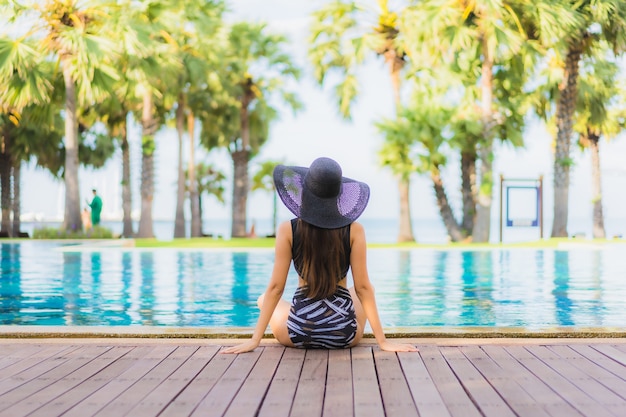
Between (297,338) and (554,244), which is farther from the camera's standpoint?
(554,244)

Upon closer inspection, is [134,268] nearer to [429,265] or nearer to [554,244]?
[429,265]

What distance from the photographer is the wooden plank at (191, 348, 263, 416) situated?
389 cm

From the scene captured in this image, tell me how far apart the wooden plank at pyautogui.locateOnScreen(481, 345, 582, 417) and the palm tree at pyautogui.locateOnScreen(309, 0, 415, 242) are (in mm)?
25164

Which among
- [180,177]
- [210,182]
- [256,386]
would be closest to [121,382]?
[256,386]

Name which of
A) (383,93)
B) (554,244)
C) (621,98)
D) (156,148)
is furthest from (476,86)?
(156,148)

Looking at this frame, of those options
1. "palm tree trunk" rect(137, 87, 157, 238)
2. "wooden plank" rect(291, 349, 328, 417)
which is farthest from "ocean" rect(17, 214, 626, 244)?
"wooden plank" rect(291, 349, 328, 417)

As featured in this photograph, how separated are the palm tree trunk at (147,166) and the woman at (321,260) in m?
27.6

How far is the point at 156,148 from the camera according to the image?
109ft

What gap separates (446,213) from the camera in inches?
1238

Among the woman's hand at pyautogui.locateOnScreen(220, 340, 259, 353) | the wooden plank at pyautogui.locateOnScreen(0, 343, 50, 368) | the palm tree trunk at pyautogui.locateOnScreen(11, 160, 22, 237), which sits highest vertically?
the palm tree trunk at pyautogui.locateOnScreen(11, 160, 22, 237)

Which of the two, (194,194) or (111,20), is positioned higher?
(111,20)

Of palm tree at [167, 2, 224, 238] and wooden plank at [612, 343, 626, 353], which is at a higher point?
palm tree at [167, 2, 224, 238]

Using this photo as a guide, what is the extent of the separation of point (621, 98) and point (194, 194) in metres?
19.4

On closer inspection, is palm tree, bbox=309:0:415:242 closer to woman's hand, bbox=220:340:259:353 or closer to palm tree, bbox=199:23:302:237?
palm tree, bbox=199:23:302:237
